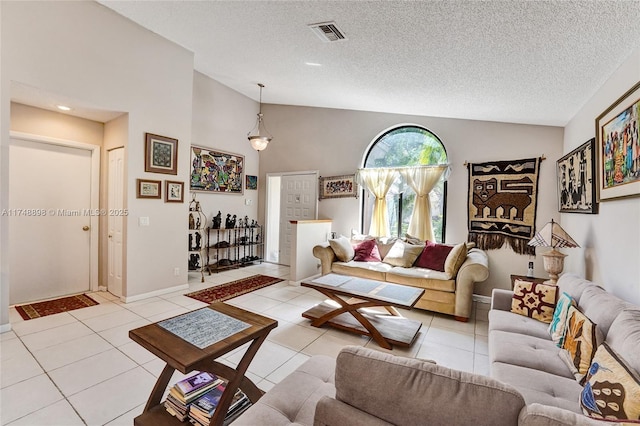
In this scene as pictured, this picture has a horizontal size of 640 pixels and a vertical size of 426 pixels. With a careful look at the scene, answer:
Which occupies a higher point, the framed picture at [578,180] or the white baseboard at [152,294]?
the framed picture at [578,180]

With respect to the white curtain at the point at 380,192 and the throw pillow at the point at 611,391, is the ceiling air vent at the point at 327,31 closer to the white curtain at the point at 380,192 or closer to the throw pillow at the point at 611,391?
the white curtain at the point at 380,192

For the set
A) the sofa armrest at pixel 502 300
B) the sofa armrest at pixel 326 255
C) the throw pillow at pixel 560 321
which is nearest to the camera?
the throw pillow at pixel 560 321

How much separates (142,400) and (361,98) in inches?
173

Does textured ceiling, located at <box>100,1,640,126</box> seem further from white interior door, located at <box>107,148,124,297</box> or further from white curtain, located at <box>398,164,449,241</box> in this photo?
white interior door, located at <box>107,148,124,297</box>

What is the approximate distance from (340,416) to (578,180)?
11.3ft

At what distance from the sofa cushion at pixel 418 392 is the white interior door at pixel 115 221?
3989 millimetres

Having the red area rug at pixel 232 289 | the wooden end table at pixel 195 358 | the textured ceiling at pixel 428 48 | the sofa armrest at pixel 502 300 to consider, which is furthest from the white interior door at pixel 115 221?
the sofa armrest at pixel 502 300

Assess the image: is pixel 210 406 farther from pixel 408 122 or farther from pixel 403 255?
pixel 408 122

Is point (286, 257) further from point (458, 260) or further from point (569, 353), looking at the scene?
point (569, 353)

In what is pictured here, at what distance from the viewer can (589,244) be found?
8.91 feet

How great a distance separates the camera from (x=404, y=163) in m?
4.98

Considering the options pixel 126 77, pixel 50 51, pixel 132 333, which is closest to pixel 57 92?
pixel 50 51

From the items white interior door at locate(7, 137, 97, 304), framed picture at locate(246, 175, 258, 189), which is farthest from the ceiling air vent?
framed picture at locate(246, 175, 258, 189)

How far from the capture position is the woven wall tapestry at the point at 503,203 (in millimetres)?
3918
